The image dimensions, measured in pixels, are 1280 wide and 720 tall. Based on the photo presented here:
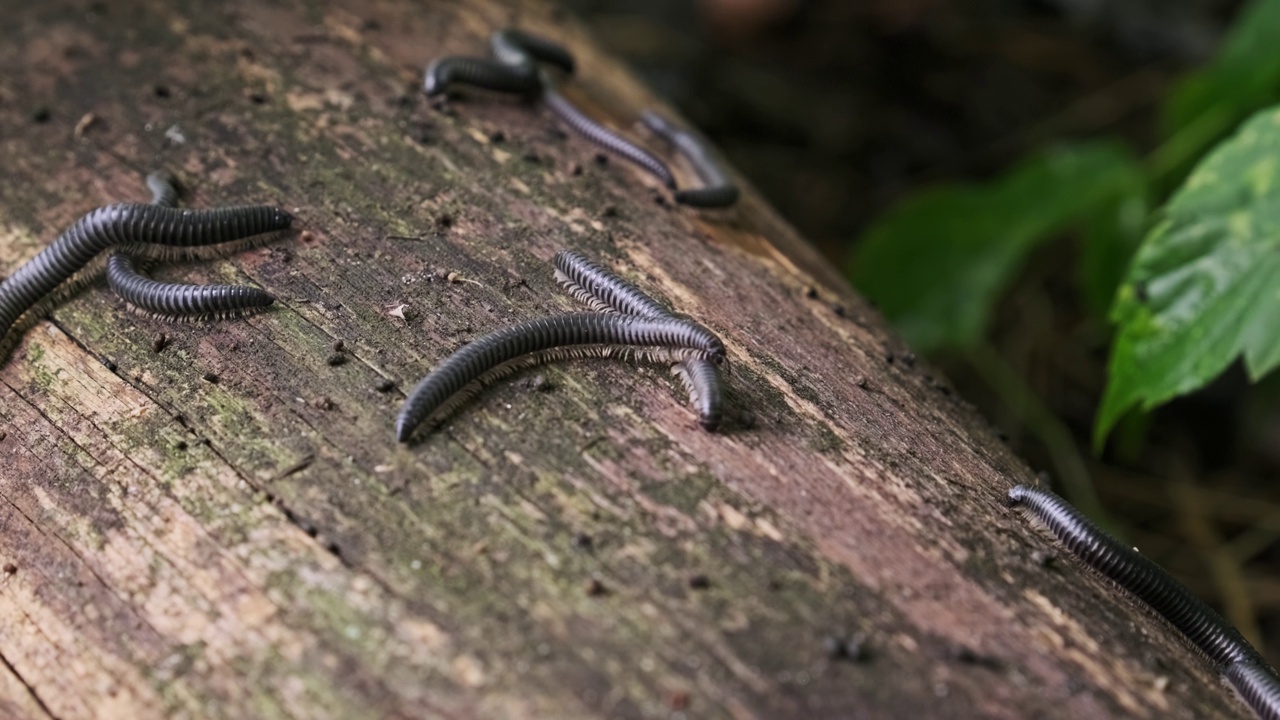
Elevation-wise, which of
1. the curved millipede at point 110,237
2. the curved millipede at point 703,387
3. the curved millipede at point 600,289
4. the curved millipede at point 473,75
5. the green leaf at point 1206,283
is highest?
the green leaf at point 1206,283

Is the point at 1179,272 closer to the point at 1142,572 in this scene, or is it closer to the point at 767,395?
the point at 1142,572

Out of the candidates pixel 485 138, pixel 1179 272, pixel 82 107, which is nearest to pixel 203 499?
pixel 485 138

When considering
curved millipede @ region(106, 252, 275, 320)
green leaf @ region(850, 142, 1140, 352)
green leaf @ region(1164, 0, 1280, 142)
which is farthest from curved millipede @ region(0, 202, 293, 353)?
green leaf @ region(1164, 0, 1280, 142)

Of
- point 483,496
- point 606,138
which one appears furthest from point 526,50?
point 483,496

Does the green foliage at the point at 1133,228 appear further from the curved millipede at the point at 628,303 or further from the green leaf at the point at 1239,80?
the curved millipede at the point at 628,303

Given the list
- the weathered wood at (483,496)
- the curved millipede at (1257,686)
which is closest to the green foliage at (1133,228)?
the weathered wood at (483,496)
